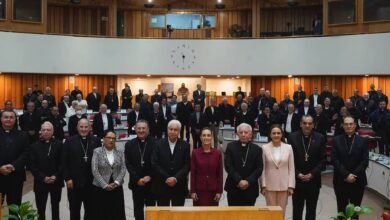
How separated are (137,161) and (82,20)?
19.8 m

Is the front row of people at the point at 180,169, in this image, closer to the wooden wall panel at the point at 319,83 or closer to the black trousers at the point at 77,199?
the black trousers at the point at 77,199

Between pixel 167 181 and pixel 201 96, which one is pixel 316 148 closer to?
pixel 167 181

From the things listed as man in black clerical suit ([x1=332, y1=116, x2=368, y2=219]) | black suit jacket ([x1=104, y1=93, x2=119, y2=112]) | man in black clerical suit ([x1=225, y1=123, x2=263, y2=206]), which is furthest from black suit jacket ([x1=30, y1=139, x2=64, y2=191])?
black suit jacket ([x1=104, y1=93, x2=119, y2=112])

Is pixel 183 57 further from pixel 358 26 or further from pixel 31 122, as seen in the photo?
pixel 31 122

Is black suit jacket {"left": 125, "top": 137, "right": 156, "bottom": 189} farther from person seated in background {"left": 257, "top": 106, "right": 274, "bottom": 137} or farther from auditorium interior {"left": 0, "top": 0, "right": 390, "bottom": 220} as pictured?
auditorium interior {"left": 0, "top": 0, "right": 390, "bottom": 220}

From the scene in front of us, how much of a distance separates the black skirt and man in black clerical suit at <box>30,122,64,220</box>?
24.0 inches

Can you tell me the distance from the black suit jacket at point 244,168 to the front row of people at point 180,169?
0.04 ft

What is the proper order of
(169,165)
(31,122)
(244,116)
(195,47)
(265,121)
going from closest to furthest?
(169,165) → (31,122) → (265,121) → (244,116) → (195,47)

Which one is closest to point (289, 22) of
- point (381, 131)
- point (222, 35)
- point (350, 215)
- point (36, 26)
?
point (222, 35)

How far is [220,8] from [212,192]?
Answer: 20.2m

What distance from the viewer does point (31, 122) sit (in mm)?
12750

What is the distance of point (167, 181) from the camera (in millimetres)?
6902

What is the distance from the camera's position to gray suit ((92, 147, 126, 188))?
6.89 meters

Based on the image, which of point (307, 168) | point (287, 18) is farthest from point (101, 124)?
point (287, 18)
